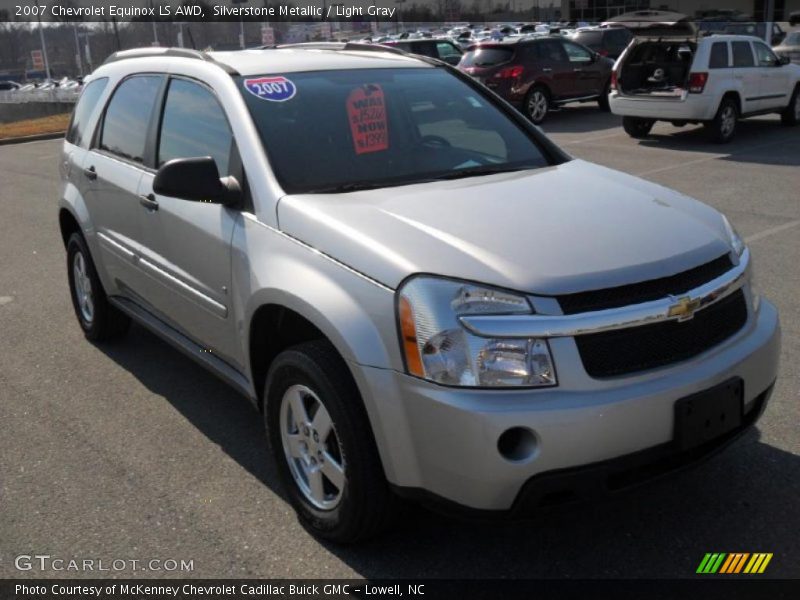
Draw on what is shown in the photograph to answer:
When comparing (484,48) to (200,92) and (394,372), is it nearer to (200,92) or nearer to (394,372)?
(200,92)

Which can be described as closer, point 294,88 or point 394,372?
point 394,372

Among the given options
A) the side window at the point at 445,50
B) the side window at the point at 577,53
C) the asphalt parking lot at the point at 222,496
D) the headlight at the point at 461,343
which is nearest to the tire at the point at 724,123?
the side window at the point at 577,53

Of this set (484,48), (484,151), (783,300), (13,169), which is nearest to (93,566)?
(484,151)

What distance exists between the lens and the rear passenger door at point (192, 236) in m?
3.78

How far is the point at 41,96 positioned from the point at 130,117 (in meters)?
45.1

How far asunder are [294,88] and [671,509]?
2.44 metres

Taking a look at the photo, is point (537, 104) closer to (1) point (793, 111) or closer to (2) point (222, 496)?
(1) point (793, 111)

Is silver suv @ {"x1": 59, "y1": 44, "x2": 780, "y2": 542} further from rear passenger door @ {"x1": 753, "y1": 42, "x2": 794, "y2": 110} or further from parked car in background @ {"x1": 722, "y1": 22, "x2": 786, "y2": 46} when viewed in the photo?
parked car in background @ {"x1": 722, "y1": 22, "x2": 786, "y2": 46}

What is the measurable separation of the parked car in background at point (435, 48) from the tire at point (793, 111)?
7.96 m

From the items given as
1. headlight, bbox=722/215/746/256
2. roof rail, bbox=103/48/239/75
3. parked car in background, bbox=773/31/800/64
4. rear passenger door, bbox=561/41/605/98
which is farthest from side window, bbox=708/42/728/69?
parked car in background, bbox=773/31/800/64

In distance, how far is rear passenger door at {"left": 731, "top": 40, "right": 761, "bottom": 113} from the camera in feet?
45.1

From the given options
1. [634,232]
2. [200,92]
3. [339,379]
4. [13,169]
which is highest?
[200,92]

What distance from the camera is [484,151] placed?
4.24m

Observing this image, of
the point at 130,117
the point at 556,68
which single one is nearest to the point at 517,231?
the point at 130,117
